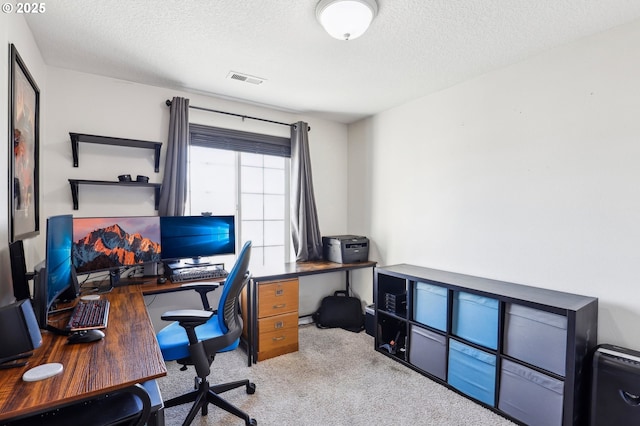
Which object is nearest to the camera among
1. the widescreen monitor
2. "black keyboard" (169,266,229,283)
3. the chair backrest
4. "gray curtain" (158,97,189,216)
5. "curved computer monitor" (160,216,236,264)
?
the chair backrest

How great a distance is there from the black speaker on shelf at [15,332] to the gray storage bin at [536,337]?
2.46 meters

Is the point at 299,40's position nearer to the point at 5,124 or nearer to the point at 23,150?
the point at 5,124

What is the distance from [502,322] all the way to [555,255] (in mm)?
609

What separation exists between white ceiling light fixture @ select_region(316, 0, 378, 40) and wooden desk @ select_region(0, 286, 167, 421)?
1842 mm

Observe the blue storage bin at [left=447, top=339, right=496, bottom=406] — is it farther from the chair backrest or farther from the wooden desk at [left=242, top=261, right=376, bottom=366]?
the chair backrest

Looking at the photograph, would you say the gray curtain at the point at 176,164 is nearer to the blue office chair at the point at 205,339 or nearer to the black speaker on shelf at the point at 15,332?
the blue office chair at the point at 205,339

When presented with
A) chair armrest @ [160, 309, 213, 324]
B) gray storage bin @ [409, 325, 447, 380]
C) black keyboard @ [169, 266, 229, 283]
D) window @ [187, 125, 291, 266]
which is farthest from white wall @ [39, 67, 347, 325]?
gray storage bin @ [409, 325, 447, 380]

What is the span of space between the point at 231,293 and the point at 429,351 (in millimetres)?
1645

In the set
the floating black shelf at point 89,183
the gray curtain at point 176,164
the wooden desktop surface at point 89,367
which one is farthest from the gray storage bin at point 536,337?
the floating black shelf at point 89,183

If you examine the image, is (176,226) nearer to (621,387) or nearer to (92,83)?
(92,83)

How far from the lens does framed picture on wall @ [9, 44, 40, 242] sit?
5.35 ft

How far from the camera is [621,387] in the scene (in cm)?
167

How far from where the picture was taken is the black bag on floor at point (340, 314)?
3506mm

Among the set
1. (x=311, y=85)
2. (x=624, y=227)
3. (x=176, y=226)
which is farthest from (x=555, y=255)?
(x=176, y=226)
